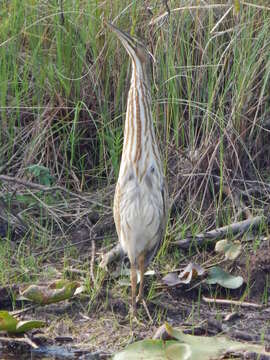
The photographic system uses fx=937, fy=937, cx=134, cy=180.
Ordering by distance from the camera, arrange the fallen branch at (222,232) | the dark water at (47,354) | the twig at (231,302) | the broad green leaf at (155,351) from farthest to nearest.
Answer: the fallen branch at (222,232) < the twig at (231,302) < the dark water at (47,354) < the broad green leaf at (155,351)

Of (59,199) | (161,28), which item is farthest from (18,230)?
(161,28)

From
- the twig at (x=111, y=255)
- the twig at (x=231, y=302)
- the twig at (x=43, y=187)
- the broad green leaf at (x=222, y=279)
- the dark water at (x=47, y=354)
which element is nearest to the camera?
the dark water at (x=47, y=354)

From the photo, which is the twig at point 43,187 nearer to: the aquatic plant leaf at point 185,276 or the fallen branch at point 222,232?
the fallen branch at point 222,232

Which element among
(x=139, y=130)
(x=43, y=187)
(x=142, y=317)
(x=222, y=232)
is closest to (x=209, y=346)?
(x=142, y=317)

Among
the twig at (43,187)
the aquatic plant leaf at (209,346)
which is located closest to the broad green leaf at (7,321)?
the aquatic plant leaf at (209,346)

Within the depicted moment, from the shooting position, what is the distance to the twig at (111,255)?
4.48 metres

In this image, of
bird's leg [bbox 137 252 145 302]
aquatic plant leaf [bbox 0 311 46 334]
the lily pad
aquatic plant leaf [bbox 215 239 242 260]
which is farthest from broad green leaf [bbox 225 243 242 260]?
aquatic plant leaf [bbox 0 311 46 334]

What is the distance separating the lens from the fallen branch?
4719mm

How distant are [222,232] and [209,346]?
1279 mm

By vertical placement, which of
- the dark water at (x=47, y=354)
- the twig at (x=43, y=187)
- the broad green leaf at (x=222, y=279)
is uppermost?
the twig at (x=43, y=187)

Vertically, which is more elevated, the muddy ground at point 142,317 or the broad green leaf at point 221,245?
the broad green leaf at point 221,245

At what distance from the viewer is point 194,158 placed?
511 cm

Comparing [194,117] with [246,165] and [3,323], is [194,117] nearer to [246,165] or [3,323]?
[246,165]

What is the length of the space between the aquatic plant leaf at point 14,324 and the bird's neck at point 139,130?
794mm
